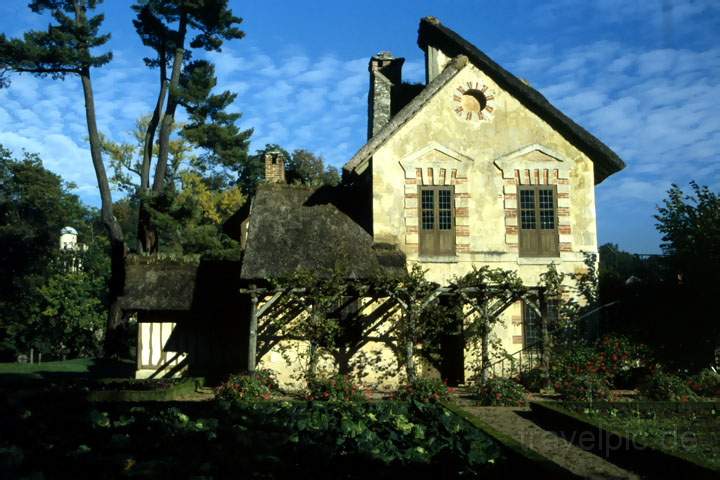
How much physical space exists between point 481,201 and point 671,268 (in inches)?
212

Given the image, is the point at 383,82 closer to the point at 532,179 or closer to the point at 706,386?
the point at 532,179

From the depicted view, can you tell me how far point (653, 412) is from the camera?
40.2ft

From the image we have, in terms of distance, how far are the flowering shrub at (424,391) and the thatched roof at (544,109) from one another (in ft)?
27.7

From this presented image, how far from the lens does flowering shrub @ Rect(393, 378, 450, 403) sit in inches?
552

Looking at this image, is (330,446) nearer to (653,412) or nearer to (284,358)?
(653,412)

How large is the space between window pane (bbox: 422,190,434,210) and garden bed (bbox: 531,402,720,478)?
7107mm

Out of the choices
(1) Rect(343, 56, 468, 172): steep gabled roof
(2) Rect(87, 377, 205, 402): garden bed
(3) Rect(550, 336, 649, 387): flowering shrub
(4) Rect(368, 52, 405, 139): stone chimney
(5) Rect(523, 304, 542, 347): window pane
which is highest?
(4) Rect(368, 52, 405, 139): stone chimney

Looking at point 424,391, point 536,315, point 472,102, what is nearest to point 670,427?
point 424,391

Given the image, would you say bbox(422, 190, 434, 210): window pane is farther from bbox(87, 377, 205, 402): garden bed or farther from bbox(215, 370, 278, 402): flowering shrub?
bbox(87, 377, 205, 402): garden bed

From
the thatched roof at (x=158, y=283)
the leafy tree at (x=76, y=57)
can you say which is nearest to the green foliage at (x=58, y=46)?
the leafy tree at (x=76, y=57)

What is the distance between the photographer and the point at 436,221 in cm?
1847

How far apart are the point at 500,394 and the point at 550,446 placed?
4569 mm

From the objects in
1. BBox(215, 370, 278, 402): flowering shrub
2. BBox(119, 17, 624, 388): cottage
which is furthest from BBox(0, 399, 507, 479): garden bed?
BBox(119, 17, 624, 388): cottage

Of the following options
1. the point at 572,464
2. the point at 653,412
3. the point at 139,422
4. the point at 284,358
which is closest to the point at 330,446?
the point at 139,422
